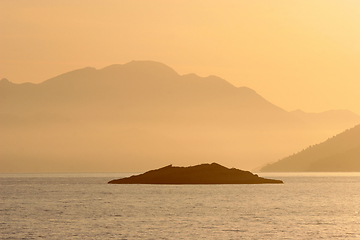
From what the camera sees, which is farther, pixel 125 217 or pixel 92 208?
pixel 92 208

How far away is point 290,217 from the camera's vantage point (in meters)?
120

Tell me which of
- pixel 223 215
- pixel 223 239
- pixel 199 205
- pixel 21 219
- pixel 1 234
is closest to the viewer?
pixel 223 239

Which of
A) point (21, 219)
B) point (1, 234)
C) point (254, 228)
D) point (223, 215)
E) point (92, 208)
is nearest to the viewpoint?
point (1, 234)

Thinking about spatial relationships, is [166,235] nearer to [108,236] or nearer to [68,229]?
[108,236]

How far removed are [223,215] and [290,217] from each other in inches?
547

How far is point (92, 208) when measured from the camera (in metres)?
142

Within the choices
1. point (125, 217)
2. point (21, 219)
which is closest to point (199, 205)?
point (125, 217)

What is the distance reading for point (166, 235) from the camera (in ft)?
299

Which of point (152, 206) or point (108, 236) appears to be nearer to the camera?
point (108, 236)

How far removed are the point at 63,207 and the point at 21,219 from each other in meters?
29.4

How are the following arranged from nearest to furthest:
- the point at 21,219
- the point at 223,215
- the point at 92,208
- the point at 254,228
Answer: the point at 254,228, the point at 21,219, the point at 223,215, the point at 92,208

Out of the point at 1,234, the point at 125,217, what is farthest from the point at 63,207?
the point at 1,234

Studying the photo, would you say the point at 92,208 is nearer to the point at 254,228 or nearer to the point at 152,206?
the point at 152,206

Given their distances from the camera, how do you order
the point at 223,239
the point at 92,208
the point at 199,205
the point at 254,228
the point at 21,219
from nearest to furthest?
the point at 223,239
the point at 254,228
the point at 21,219
the point at 92,208
the point at 199,205
